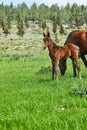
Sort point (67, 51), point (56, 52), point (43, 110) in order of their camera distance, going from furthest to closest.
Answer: point (67, 51)
point (56, 52)
point (43, 110)

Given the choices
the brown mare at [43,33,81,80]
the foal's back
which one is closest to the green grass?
the brown mare at [43,33,81,80]

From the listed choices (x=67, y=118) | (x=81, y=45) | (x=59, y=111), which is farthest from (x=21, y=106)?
(x=81, y=45)

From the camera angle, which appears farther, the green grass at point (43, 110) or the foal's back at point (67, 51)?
the foal's back at point (67, 51)

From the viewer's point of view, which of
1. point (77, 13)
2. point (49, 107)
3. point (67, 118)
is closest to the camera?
point (67, 118)

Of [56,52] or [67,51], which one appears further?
[67,51]

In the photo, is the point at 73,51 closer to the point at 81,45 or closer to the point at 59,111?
the point at 81,45

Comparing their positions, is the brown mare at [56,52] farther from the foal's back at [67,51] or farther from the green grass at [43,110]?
the green grass at [43,110]

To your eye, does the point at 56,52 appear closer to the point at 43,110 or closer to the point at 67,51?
the point at 67,51

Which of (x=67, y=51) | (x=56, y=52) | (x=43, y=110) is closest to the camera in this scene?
(x=43, y=110)

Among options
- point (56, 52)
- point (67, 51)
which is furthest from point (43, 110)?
point (67, 51)

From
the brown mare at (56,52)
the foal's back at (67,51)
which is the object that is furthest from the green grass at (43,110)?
the foal's back at (67,51)

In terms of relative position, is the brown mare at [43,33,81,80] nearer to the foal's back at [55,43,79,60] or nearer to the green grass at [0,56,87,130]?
the foal's back at [55,43,79,60]

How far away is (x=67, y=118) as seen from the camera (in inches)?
319

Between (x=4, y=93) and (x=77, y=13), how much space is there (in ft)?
548
